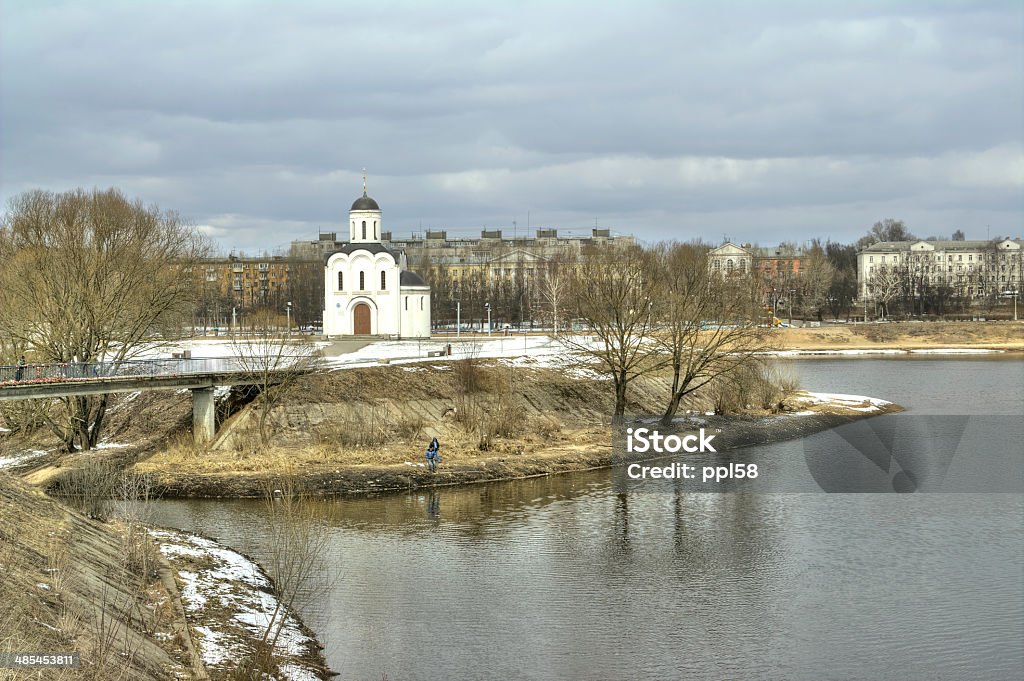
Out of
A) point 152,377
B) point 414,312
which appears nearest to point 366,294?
point 414,312

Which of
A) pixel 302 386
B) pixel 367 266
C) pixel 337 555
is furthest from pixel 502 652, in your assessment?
pixel 367 266

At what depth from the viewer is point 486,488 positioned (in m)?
35.2

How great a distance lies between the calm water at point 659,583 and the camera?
19438 mm

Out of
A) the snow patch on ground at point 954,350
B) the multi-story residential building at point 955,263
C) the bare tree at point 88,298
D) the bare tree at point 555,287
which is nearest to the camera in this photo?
the bare tree at point 88,298

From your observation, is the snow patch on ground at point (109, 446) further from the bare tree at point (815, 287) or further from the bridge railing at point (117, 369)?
the bare tree at point (815, 287)

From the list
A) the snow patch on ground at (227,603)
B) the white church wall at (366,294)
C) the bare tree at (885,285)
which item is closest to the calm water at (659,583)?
the snow patch on ground at (227,603)

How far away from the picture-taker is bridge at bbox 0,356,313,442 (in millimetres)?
33938

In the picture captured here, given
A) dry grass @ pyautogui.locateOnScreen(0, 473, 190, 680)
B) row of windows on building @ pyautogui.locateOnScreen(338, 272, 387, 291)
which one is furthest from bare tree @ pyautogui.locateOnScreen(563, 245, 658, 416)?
row of windows on building @ pyautogui.locateOnScreen(338, 272, 387, 291)

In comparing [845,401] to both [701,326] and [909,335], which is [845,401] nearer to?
[701,326]

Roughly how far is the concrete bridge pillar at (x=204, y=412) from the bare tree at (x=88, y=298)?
3.34 meters

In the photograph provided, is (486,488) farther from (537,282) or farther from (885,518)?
(537,282)

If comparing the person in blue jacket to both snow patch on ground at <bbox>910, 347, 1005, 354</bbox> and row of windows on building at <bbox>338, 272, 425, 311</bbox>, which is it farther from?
snow patch on ground at <bbox>910, 347, 1005, 354</bbox>

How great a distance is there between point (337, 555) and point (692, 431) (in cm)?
2308

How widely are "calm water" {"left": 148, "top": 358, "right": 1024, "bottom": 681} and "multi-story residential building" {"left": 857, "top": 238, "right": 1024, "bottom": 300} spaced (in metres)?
124
